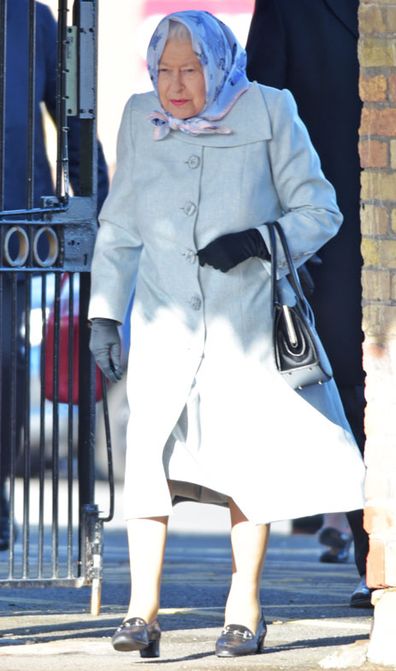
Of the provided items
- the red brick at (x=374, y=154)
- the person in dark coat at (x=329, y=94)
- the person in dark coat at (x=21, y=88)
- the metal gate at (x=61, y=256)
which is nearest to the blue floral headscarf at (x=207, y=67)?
the red brick at (x=374, y=154)

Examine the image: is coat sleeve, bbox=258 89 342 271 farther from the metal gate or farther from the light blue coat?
the metal gate

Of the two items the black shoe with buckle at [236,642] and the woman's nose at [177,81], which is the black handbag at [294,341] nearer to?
the woman's nose at [177,81]

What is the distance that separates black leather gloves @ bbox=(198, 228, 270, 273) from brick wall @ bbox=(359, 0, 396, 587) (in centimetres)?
29

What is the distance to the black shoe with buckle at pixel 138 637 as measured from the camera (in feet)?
16.9

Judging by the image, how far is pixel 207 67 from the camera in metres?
5.34

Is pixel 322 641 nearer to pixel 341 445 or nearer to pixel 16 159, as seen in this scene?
pixel 341 445

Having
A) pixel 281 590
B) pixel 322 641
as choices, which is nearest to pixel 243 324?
pixel 322 641

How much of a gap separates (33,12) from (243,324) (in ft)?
4.76

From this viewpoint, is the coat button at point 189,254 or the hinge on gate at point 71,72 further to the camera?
the hinge on gate at point 71,72

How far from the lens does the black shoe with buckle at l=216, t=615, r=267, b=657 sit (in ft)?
17.3

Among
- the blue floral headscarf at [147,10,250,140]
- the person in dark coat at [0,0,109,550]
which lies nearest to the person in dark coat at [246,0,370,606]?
the person in dark coat at [0,0,109,550]

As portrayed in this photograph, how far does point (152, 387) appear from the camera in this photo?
211 inches

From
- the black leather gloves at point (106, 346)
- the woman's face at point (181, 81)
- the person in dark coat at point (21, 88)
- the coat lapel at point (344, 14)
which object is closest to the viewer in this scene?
the woman's face at point (181, 81)

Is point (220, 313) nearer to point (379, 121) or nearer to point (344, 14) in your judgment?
point (379, 121)
